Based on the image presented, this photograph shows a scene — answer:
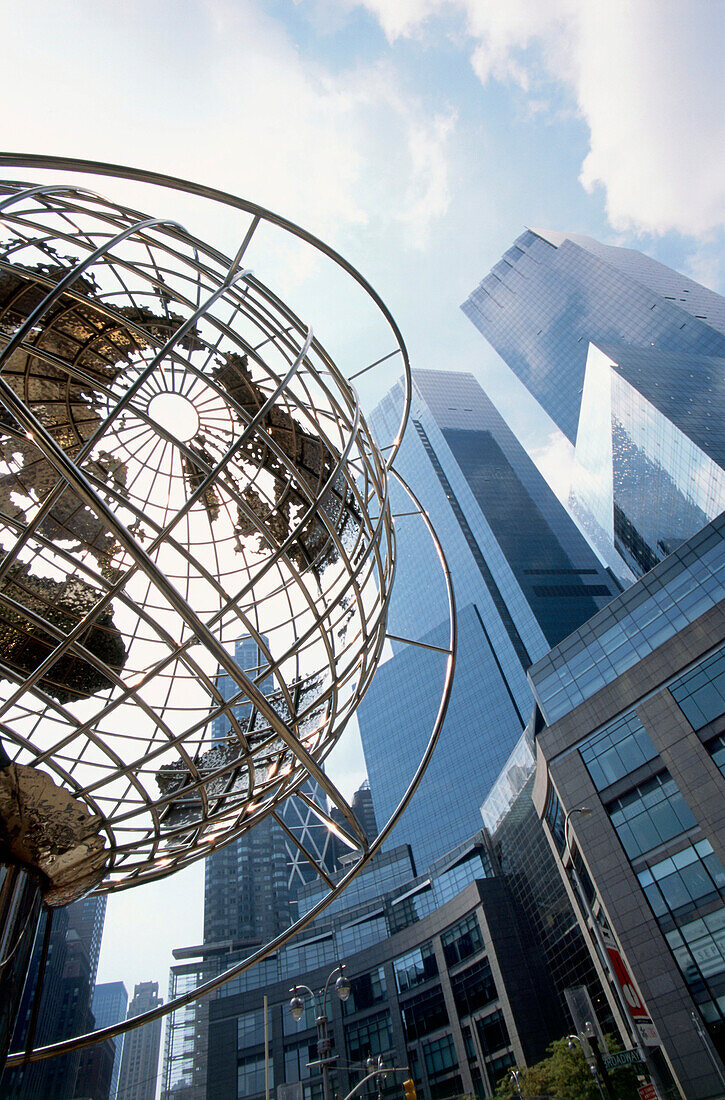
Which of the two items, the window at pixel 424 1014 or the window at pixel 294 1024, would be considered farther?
the window at pixel 294 1024

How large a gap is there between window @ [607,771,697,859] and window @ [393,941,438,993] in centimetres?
2972

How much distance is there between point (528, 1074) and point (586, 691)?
56.0 feet

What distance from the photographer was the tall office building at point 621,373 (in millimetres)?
59219

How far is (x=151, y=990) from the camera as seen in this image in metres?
197

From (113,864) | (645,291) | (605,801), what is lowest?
(113,864)

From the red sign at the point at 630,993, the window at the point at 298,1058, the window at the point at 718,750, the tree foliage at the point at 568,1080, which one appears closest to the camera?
the red sign at the point at 630,993

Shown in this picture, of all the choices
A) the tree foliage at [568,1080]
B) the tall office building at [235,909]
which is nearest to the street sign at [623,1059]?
the tree foliage at [568,1080]

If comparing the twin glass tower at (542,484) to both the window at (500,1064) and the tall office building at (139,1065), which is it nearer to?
the window at (500,1064)

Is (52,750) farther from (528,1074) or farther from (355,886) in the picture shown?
(355,886)

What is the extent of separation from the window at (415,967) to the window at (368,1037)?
292 cm

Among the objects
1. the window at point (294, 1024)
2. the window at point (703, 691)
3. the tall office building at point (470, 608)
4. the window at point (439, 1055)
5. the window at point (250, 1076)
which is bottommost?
the window at point (439, 1055)

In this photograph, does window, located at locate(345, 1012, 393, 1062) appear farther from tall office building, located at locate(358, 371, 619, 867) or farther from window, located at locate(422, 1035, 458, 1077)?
tall office building, located at locate(358, 371, 619, 867)

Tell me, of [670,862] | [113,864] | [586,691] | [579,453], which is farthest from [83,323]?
[579,453]

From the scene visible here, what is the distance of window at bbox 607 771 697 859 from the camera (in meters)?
23.0
